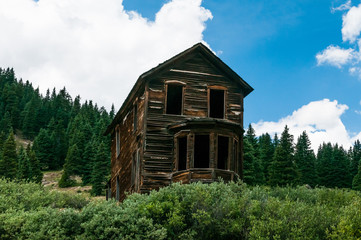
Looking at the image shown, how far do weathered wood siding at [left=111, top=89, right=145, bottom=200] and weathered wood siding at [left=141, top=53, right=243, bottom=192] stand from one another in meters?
0.74

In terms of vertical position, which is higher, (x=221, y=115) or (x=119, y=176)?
(x=221, y=115)

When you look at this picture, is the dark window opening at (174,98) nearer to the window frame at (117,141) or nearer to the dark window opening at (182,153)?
the dark window opening at (182,153)

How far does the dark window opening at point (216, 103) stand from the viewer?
2813 cm

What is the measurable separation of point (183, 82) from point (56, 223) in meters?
12.1

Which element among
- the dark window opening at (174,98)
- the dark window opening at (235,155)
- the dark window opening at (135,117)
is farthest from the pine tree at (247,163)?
the dark window opening at (235,155)

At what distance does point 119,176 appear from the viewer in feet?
111

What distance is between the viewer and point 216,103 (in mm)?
28734

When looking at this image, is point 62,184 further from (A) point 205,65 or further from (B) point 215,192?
(B) point 215,192

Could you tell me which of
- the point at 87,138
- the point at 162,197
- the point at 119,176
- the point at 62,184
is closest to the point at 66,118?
the point at 87,138

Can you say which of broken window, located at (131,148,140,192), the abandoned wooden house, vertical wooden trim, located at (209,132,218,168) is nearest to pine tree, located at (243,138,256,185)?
the abandoned wooden house

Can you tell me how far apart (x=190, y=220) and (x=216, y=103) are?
1123 cm

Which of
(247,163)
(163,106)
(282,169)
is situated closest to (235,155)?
(163,106)

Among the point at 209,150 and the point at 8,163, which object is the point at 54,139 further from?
the point at 209,150

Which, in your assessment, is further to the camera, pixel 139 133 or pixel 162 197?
pixel 139 133
